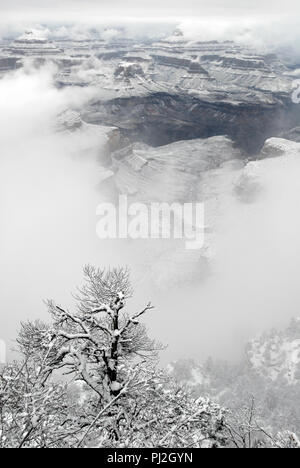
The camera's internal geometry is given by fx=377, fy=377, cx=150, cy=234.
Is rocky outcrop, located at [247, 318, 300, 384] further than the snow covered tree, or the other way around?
rocky outcrop, located at [247, 318, 300, 384]

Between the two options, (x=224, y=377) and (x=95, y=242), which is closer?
(x=224, y=377)

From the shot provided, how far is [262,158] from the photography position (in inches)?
7416

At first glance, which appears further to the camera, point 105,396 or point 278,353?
point 278,353

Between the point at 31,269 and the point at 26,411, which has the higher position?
the point at 31,269

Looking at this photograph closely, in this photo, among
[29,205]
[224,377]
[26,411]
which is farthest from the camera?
[29,205]

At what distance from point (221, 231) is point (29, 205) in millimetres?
73772

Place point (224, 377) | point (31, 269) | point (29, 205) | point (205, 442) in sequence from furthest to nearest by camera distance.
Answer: point (29, 205) → point (31, 269) → point (224, 377) → point (205, 442)

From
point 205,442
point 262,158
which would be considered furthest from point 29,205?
point 205,442

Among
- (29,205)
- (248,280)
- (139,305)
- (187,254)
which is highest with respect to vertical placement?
(29,205)

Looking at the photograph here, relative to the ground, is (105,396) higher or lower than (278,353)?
higher

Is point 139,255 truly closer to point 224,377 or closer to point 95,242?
point 95,242

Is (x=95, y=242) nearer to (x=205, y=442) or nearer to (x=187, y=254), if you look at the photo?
(x=187, y=254)

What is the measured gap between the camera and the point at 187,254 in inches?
4646

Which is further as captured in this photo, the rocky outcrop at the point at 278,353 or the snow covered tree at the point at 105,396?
the rocky outcrop at the point at 278,353
